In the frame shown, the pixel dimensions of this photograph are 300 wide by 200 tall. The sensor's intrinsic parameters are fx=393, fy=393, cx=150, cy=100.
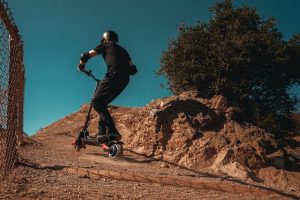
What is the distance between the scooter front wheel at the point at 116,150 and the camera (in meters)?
7.00

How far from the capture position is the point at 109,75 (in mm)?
7590

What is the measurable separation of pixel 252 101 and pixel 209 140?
5.72m

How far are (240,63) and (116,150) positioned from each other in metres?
12.1

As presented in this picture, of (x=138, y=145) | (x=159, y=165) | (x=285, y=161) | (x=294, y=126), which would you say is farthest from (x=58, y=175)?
(x=294, y=126)

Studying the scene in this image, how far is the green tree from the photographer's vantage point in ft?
57.2

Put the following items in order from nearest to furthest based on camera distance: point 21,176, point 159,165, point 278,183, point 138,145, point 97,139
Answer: point 21,176, point 97,139, point 159,165, point 278,183, point 138,145

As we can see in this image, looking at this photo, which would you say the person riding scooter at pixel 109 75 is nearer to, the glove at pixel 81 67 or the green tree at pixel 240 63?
the glove at pixel 81 67

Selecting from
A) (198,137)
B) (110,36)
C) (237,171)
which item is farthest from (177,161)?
(110,36)

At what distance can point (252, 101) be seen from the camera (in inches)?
698

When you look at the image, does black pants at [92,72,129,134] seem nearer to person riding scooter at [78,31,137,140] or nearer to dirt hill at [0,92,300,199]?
person riding scooter at [78,31,137,140]

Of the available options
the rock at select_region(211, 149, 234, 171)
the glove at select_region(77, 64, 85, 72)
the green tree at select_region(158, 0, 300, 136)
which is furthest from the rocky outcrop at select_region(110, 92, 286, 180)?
the glove at select_region(77, 64, 85, 72)

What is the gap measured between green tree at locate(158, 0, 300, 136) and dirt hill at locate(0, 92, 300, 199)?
2.21m

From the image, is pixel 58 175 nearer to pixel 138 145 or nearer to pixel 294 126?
pixel 138 145

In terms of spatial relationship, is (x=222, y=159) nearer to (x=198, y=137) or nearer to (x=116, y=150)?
(x=198, y=137)
